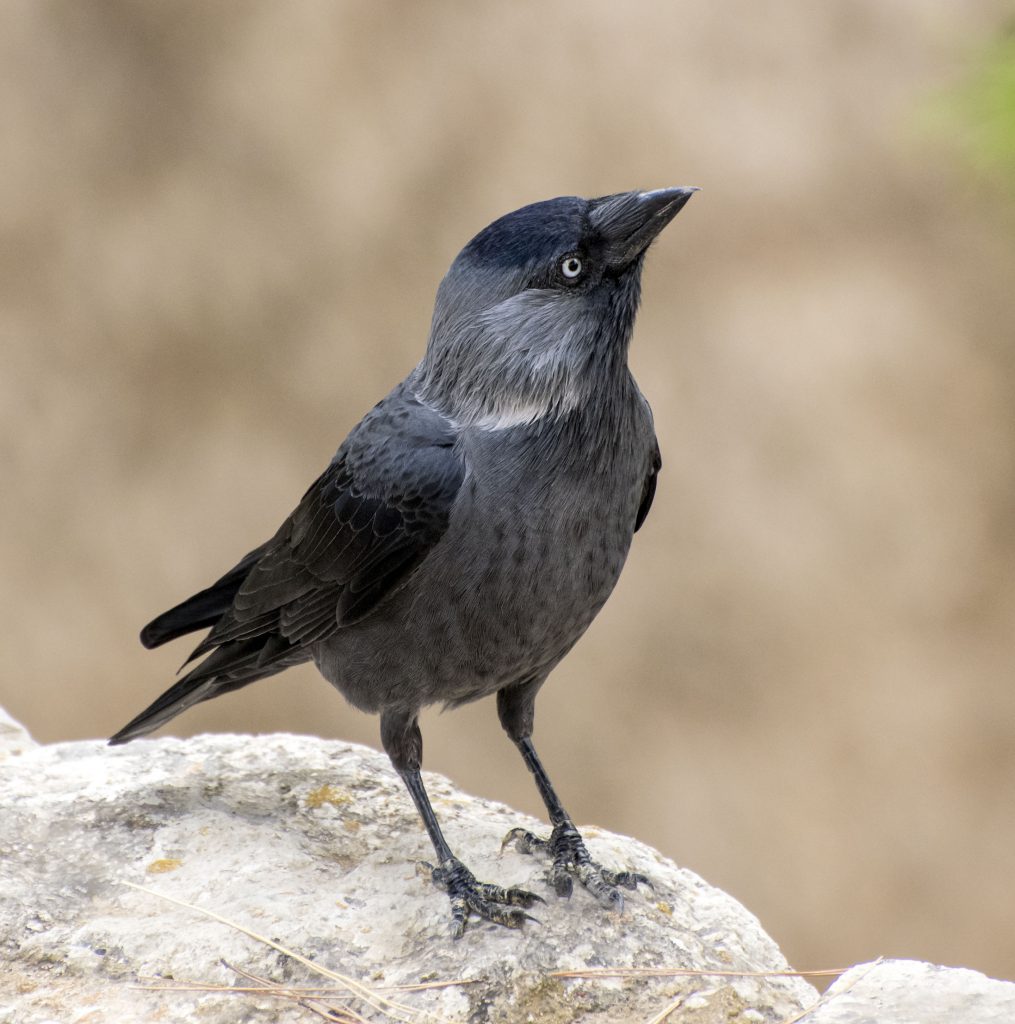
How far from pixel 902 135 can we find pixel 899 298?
89cm

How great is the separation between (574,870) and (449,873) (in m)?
0.34

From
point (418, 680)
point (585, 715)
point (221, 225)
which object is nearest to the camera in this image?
point (418, 680)

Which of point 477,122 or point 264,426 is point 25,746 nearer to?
point 264,426

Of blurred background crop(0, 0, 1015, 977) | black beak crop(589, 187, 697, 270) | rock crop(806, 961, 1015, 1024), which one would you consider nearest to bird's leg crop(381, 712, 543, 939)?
rock crop(806, 961, 1015, 1024)

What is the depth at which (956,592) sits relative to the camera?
24.6 feet

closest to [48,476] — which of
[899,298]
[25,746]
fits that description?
[25,746]

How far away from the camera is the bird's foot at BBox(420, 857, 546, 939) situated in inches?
131

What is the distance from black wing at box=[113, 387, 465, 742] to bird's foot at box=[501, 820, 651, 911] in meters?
0.81

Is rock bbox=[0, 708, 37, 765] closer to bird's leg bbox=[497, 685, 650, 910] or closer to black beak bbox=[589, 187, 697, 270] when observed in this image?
bird's leg bbox=[497, 685, 650, 910]

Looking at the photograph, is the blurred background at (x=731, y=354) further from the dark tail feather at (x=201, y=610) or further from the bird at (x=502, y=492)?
the bird at (x=502, y=492)

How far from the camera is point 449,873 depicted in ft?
11.3

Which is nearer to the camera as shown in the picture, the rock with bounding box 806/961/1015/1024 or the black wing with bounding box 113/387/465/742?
the rock with bounding box 806/961/1015/1024

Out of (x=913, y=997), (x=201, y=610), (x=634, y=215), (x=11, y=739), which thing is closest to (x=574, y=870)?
(x=913, y=997)

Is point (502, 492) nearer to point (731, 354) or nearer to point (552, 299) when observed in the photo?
point (552, 299)
